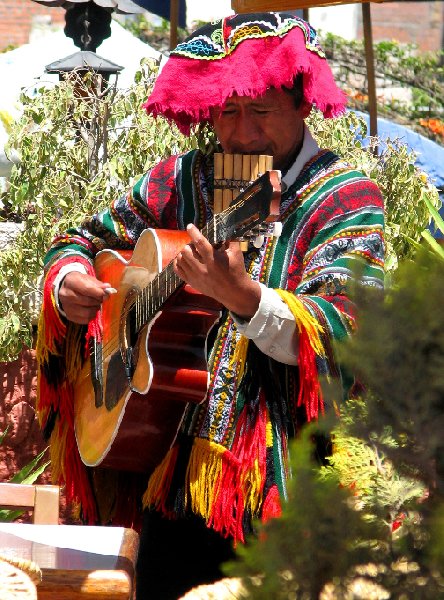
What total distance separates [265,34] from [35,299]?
1834 mm

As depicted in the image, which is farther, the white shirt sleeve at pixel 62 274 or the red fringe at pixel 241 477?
the white shirt sleeve at pixel 62 274

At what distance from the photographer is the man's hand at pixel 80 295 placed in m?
3.05

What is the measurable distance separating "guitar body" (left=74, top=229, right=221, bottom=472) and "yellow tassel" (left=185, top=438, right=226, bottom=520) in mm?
102

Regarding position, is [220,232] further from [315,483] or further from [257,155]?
[315,483]

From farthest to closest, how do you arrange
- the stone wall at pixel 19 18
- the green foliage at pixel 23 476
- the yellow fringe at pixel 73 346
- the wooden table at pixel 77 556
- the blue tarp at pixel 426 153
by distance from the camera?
the stone wall at pixel 19 18
the blue tarp at pixel 426 153
the green foliage at pixel 23 476
the yellow fringe at pixel 73 346
the wooden table at pixel 77 556

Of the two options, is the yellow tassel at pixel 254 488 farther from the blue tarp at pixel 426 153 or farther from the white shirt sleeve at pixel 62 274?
the blue tarp at pixel 426 153

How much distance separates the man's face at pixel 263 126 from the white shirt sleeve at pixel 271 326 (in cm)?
40

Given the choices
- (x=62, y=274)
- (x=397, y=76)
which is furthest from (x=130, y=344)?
(x=397, y=76)

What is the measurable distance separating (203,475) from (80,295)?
0.61 m

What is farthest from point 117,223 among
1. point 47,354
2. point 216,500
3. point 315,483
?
point 315,483

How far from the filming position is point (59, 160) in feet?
14.2

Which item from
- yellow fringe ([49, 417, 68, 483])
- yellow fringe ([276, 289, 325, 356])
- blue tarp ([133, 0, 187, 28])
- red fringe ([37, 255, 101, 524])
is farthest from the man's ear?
blue tarp ([133, 0, 187, 28])

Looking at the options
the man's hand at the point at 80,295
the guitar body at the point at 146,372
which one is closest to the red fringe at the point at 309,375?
the guitar body at the point at 146,372

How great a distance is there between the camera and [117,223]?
318cm
